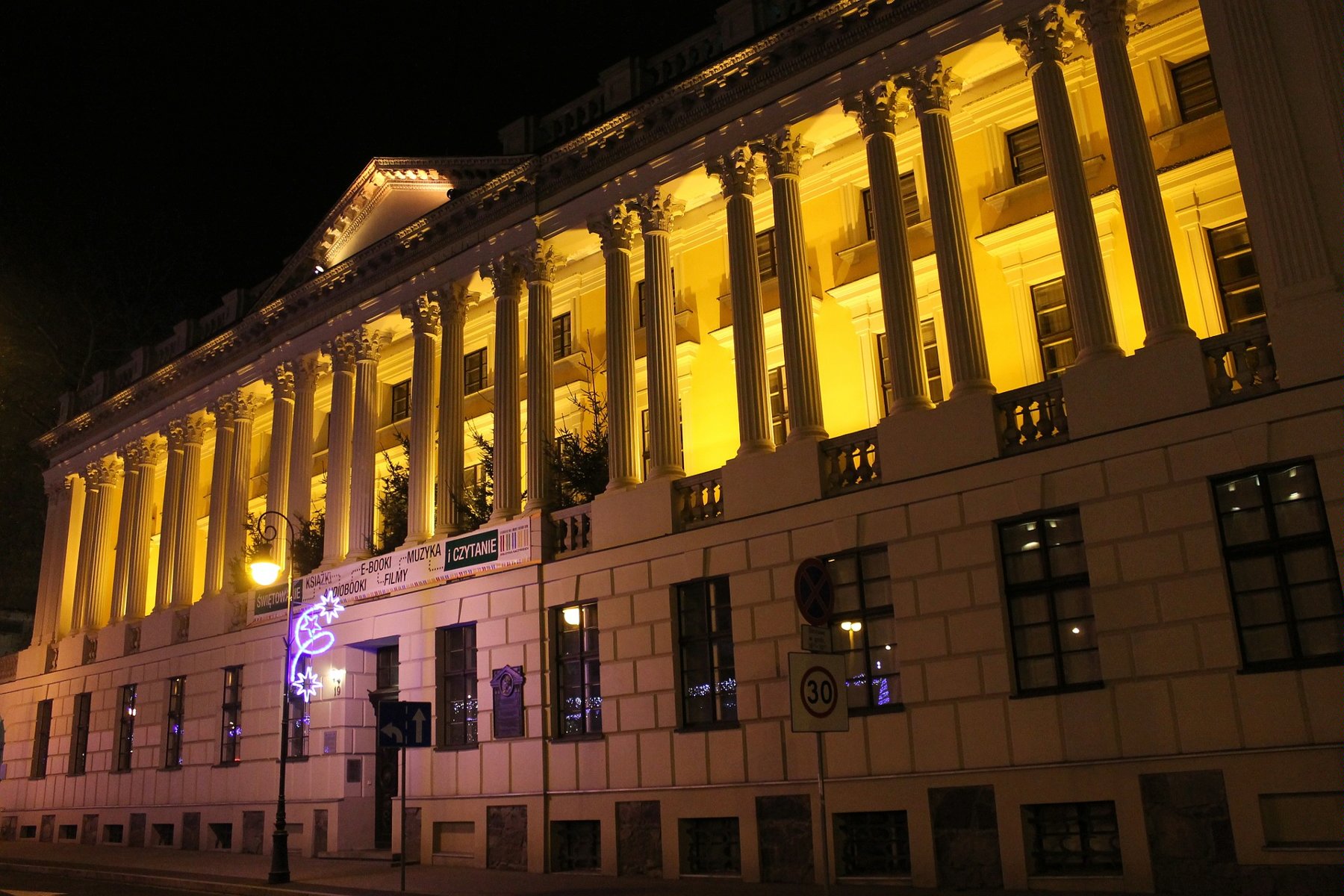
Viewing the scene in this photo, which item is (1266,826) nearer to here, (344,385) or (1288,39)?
(1288,39)

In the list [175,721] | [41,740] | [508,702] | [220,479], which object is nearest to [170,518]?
[220,479]

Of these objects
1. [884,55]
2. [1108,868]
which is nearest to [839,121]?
[884,55]

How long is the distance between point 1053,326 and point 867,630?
694 cm

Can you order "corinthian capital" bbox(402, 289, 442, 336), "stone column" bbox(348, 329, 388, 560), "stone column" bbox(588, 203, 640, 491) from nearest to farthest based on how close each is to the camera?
"stone column" bbox(588, 203, 640, 491) → "corinthian capital" bbox(402, 289, 442, 336) → "stone column" bbox(348, 329, 388, 560)

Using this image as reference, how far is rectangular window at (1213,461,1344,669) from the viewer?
13.2m

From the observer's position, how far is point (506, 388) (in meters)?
24.5

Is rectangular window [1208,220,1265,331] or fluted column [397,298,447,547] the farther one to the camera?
fluted column [397,298,447,547]

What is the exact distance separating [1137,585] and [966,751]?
331cm

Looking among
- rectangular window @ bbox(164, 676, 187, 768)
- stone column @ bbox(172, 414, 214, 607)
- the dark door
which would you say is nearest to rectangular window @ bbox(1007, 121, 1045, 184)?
the dark door

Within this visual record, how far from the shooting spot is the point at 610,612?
2044 cm

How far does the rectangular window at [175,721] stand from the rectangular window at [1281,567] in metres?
27.2

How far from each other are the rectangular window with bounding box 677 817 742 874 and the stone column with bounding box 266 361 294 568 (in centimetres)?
1642

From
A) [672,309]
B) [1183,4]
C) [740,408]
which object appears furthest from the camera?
[672,309]

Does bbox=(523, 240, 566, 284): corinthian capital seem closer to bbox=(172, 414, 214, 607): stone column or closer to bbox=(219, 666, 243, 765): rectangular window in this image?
bbox=(219, 666, 243, 765): rectangular window
